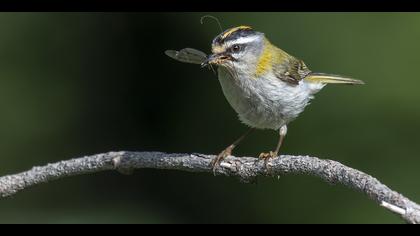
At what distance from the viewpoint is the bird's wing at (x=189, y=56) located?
10.7 ft

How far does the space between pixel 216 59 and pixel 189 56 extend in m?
A: 0.23

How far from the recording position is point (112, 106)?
20.0 feet

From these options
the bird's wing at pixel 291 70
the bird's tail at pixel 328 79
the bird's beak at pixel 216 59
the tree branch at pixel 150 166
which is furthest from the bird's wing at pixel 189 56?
the bird's tail at pixel 328 79

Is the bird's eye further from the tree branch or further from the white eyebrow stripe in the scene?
the tree branch

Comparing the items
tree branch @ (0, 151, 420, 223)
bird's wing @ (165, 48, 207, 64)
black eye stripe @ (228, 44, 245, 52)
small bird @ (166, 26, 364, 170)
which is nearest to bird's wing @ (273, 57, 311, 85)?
small bird @ (166, 26, 364, 170)

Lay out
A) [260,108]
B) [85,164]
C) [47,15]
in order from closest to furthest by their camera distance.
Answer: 1. [85,164]
2. [260,108]
3. [47,15]

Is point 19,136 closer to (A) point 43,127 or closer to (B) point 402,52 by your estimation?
(A) point 43,127

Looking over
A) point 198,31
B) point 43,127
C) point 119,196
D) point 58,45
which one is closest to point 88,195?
point 119,196

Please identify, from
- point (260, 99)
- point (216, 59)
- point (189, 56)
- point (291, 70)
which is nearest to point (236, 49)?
point (216, 59)

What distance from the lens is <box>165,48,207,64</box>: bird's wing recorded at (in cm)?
326

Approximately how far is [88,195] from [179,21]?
1.73m

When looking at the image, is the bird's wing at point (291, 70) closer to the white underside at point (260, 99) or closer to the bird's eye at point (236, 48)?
the white underside at point (260, 99)

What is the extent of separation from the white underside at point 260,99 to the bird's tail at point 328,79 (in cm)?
37

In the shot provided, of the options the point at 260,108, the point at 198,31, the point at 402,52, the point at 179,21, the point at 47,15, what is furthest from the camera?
the point at 47,15
